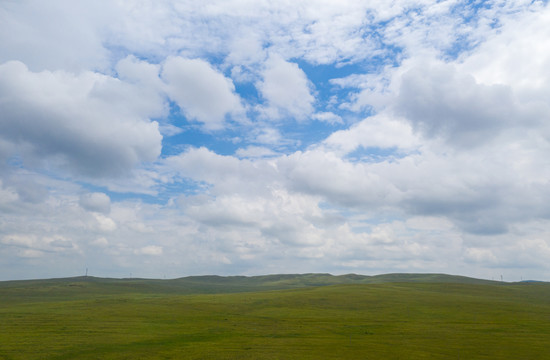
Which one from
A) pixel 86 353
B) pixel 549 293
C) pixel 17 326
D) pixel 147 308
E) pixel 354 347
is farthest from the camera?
pixel 549 293

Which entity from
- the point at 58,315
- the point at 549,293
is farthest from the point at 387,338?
the point at 549,293

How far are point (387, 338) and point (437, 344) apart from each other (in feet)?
25.6

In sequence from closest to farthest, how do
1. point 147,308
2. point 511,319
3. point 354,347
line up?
point 354,347
point 511,319
point 147,308

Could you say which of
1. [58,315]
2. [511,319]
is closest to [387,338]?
[511,319]

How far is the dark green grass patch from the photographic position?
5241 centimetres

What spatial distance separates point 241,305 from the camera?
11944 cm

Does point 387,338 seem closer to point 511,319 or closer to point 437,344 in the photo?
point 437,344

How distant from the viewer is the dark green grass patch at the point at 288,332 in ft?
172

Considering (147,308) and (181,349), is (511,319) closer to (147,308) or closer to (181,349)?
(181,349)

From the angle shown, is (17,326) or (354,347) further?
(17,326)

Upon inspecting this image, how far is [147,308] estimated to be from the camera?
111 metres

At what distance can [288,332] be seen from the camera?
69562mm

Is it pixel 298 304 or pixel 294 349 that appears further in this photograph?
pixel 298 304

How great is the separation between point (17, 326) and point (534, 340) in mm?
90219
